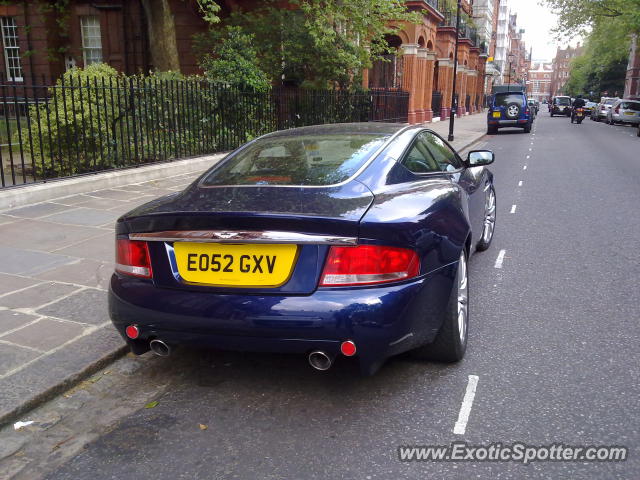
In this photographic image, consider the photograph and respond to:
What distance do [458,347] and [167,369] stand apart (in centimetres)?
181

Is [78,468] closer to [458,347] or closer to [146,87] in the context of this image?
[458,347]

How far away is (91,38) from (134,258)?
24.0 m

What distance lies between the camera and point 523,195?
1042 cm

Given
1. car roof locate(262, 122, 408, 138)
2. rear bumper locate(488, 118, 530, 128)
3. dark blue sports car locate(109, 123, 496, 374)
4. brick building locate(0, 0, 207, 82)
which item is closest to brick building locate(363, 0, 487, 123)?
rear bumper locate(488, 118, 530, 128)

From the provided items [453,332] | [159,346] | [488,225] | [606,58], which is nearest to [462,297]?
[453,332]

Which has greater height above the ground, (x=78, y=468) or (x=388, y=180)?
(x=388, y=180)

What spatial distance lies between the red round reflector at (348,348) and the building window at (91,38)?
24144mm

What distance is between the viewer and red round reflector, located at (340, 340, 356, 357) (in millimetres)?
2777

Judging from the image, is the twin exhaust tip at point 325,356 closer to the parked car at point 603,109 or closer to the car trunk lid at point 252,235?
the car trunk lid at point 252,235

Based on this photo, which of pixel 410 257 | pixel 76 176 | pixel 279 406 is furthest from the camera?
pixel 76 176

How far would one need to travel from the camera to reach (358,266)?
9.14ft

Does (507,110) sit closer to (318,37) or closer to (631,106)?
(631,106)

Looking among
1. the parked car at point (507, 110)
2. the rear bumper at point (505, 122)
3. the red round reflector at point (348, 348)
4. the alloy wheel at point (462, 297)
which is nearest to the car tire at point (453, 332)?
the alloy wheel at point (462, 297)

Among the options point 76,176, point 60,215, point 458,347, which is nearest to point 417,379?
point 458,347
